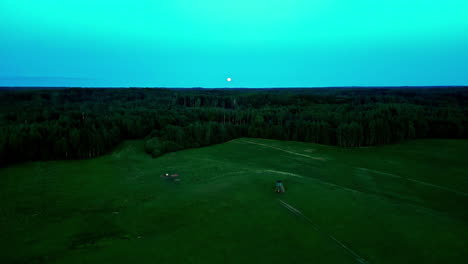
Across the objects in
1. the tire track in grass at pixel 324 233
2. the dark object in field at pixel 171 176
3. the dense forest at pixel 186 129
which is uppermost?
the dense forest at pixel 186 129

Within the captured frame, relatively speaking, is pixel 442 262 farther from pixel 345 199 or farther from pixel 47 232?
pixel 47 232

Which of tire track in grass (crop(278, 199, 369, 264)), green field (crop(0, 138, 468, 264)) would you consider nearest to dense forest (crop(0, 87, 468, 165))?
green field (crop(0, 138, 468, 264))

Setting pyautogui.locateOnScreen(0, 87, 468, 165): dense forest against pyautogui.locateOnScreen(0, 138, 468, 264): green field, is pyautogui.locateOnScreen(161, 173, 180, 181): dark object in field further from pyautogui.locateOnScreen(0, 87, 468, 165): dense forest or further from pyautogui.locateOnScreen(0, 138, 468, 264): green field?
pyautogui.locateOnScreen(0, 87, 468, 165): dense forest

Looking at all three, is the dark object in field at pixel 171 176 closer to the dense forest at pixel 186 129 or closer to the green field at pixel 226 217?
the green field at pixel 226 217

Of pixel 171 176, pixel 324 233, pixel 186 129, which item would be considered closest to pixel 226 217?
pixel 324 233

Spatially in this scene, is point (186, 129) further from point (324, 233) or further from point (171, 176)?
point (324, 233)

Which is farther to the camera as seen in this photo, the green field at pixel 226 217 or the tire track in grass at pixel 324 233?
the green field at pixel 226 217

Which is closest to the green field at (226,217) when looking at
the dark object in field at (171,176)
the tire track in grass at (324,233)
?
the tire track in grass at (324,233)

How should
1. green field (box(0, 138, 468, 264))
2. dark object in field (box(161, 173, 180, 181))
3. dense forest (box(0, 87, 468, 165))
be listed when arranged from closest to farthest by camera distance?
green field (box(0, 138, 468, 264)) < dark object in field (box(161, 173, 180, 181)) < dense forest (box(0, 87, 468, 165))
